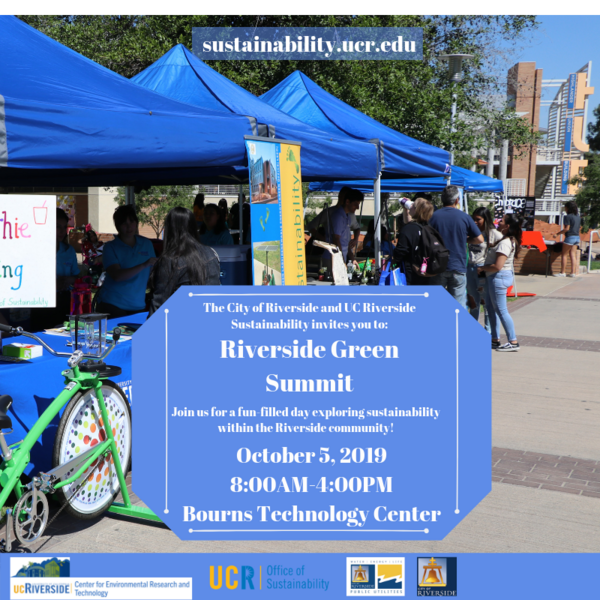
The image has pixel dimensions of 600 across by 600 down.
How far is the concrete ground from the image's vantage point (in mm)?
3428

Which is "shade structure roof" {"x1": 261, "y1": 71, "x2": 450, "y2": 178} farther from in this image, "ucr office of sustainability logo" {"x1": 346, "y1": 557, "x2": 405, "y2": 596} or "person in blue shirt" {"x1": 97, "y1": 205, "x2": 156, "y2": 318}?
"ucr office of sustainability logo" {"x1": 346, "y1": 557, "x2": 405, "y2": 596}

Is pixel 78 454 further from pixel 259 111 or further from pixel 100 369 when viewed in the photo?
pixel 259 111

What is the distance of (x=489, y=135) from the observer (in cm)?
1689

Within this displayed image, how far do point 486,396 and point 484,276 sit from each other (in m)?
6.93

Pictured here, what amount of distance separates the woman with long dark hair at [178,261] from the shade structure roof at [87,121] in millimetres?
407

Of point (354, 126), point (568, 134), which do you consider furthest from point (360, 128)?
point (568, 134)

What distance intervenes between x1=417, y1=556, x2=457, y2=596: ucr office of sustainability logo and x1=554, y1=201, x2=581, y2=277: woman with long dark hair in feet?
52.9

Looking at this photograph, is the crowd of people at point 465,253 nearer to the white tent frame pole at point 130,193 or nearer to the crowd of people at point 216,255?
the crowd of people at point 216,255

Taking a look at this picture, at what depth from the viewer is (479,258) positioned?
27.8 feet

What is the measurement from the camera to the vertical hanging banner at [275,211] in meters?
4.93

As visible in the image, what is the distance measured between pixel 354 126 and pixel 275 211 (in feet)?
8.87

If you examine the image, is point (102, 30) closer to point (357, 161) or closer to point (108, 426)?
point (357, 161)

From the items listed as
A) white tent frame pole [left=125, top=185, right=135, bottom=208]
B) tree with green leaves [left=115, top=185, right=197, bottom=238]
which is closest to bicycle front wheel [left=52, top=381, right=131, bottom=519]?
white tent frame pole [left=125, top=185, right=135, bottom=208]

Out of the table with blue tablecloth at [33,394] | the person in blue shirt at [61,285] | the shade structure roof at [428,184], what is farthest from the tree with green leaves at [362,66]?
the table with blue tablecloth at [33,394]
